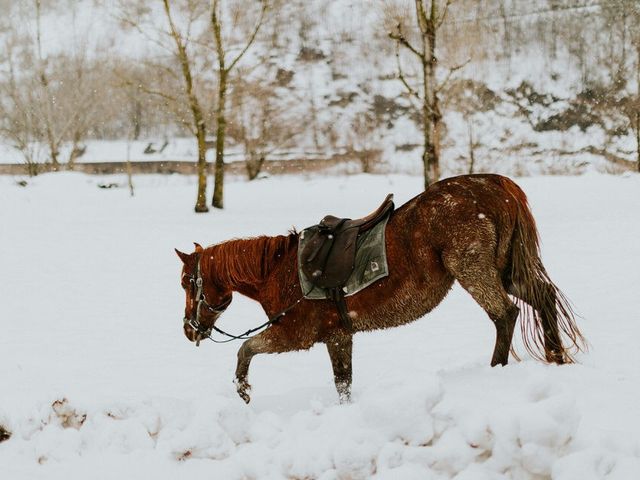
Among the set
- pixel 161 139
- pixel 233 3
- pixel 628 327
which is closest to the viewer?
pixel 628 327

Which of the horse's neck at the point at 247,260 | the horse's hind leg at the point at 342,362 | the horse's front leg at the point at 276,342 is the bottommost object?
the horse's hind leg at the point at 342,362

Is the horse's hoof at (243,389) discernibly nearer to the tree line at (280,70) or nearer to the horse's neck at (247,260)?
the horse's neck at (247,260)

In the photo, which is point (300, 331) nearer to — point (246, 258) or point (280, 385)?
point (246, 258)

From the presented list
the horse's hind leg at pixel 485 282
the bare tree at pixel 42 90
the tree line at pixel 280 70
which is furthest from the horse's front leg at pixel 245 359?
the bare tree at pixel 42 90

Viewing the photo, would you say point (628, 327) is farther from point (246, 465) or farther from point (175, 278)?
point (175, 278)

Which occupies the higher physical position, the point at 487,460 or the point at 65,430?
the point at 487,460

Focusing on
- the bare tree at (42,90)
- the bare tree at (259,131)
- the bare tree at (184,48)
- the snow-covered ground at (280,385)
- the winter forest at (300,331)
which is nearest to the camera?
the snow-covered ground at (280,385)

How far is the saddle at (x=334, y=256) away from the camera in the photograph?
439 centimetres

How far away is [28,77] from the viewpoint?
31.0 metres

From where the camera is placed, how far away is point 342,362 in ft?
15.1

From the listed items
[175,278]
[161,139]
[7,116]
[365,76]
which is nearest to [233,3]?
[175,278]

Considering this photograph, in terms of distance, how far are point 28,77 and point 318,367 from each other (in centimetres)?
3093

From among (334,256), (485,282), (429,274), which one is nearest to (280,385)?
(334,256)

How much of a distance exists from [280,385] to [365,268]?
2.00 meters
